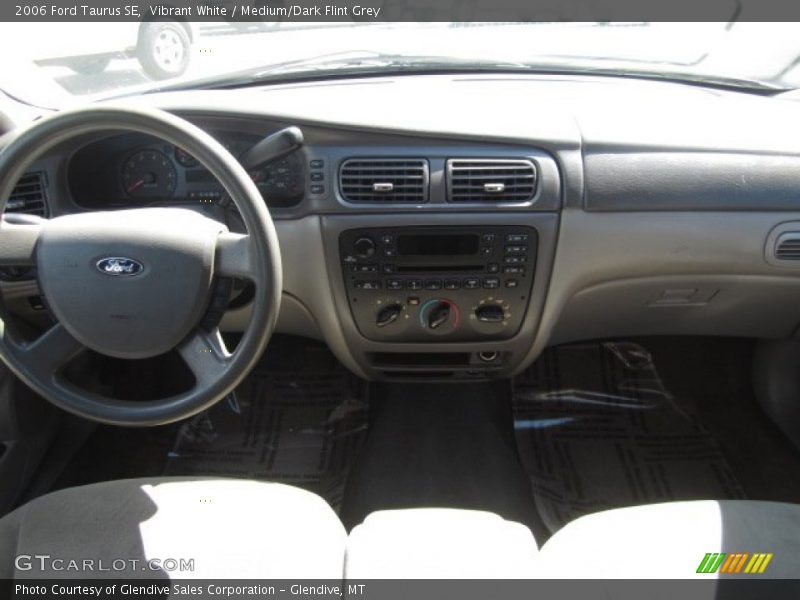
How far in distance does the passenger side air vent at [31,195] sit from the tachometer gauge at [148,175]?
21 centimetres

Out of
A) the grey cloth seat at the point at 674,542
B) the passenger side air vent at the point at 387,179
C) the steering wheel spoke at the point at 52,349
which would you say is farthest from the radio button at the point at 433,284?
the steering wheel spoke at the point at 52,349

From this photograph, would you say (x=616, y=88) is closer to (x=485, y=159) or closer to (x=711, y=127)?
(x=711, y=127)

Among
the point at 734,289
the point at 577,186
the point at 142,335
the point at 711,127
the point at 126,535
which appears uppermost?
the point at 711,127

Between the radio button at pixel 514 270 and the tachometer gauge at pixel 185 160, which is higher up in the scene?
the tachometer gauge at pixel 185 160

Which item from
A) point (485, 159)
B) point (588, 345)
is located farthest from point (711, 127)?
point (588, 345)

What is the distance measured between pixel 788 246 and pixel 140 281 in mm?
1607

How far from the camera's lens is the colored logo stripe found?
1.31 m

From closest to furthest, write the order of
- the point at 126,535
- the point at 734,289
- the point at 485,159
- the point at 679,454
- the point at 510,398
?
the point at 126,535 → the point at 485,159 → the point at 734,289 → the point at 679,454 → the point at 510,398

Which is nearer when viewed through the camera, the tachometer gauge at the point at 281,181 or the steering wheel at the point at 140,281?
the steering wheel at the point at 140,281

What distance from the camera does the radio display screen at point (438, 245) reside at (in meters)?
1.89

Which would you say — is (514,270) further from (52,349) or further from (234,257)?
(52,349)

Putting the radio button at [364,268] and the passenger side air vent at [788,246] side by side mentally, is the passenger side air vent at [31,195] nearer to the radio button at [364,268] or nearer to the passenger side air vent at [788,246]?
the radio button at [364,268]

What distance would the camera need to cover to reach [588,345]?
2699 mm

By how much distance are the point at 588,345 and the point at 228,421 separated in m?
1.30
